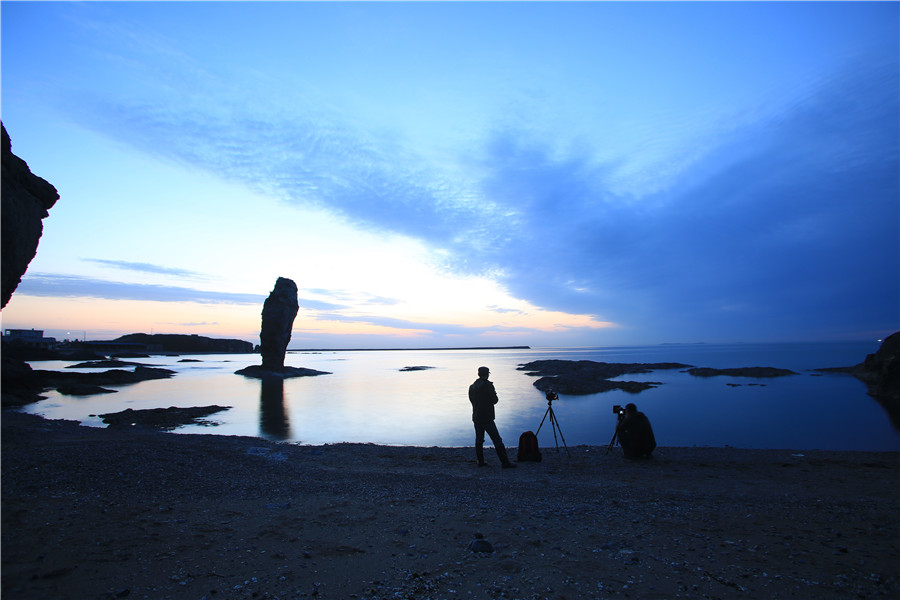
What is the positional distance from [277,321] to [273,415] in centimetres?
3746

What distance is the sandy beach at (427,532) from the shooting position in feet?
17.2

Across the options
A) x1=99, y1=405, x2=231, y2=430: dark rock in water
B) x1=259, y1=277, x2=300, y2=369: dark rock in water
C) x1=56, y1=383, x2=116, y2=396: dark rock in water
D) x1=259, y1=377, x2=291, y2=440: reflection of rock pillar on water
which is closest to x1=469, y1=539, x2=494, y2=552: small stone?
x1=259, y1=377, x2=291, y2=440: reflection of rock pillar on water

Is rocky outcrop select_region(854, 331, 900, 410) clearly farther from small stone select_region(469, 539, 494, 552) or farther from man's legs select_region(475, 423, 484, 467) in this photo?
small stone select_region(469, 539, 494, 552)

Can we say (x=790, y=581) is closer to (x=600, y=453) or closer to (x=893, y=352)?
(x=600, y=453)

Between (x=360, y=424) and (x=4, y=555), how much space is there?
23541 mm

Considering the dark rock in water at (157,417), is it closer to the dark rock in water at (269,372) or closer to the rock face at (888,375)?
the dark rock in water at (269,372)

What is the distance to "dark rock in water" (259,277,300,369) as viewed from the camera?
66562 millimetres

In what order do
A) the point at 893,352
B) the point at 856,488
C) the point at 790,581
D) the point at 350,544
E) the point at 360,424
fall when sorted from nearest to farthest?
the point at 790,581, the point at 350,544, the point at 856,488, the point at 360,424, the point at 893,352

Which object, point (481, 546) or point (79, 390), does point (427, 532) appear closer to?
point (481, 546)

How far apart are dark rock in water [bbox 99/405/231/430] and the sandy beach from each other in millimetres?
12644

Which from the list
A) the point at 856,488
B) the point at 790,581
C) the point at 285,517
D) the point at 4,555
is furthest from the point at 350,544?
the point at 856,488

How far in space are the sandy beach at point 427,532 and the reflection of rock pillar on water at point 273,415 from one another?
1265 cm

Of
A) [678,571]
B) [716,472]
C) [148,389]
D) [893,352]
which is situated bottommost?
[148,389]

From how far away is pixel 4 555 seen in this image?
5.64 metres
